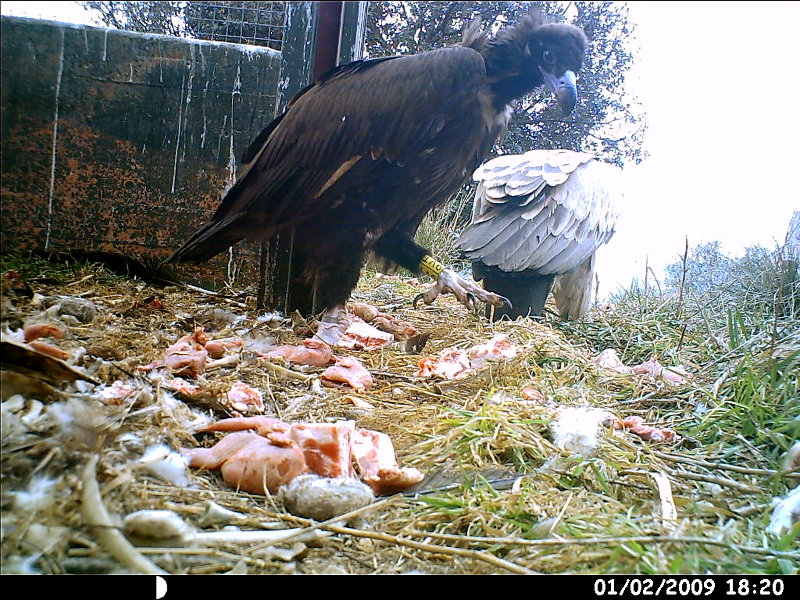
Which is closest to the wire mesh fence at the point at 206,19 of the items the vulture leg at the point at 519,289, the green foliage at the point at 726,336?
the vulture leg at the point at 519,289

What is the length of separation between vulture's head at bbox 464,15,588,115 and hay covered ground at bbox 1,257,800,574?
0.91m

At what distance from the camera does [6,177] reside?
112cm

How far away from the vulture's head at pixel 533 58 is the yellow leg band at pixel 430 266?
2.32ft

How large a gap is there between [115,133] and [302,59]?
0.93 metres

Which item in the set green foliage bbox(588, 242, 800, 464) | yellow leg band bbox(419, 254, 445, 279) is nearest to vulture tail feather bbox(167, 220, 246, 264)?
yellow leg band bbox(419, 254, 445, 279)

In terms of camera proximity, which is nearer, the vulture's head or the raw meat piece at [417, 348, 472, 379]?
the raw meat piece at [417, 348, 472, 379]

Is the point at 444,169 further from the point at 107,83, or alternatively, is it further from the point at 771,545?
the point at 771,545

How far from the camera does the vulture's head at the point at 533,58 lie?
1968 millimetres

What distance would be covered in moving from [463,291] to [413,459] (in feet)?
4.14

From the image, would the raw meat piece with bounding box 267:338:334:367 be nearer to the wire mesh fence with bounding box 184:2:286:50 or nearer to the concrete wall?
the concrete wall

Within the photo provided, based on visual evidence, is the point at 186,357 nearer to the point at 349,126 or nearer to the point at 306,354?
the point at 306,354

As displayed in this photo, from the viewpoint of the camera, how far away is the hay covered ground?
833 millimetres

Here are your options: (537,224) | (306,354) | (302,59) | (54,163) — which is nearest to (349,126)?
(302,59)
